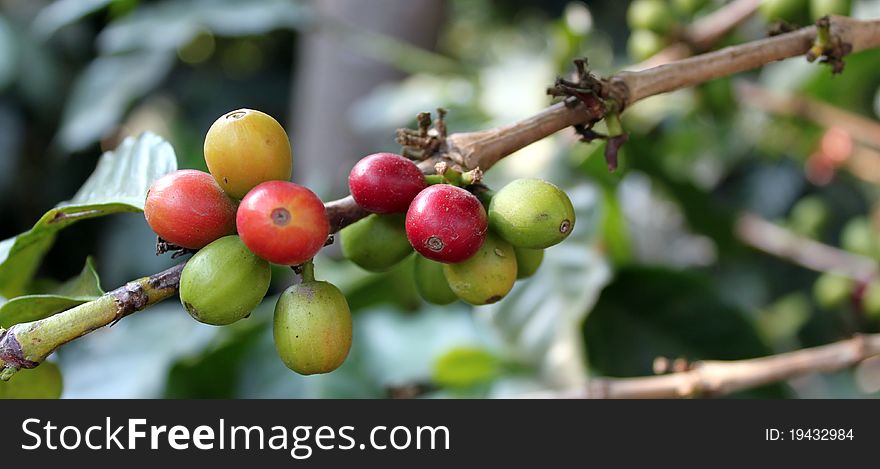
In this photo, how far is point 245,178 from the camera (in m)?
0.82

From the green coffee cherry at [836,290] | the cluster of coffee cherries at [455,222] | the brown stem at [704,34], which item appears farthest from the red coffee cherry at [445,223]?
the green coffee cherry at [836,290]

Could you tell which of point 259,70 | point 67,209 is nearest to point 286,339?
point 67,209

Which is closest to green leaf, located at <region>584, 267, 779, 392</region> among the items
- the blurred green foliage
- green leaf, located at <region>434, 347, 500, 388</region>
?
the blurred green foliage

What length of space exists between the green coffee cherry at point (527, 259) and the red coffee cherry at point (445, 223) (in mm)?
141

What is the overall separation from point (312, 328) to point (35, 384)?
0.52 metres

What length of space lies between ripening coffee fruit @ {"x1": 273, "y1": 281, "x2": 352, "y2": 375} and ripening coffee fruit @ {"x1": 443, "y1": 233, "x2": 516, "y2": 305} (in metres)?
0.13

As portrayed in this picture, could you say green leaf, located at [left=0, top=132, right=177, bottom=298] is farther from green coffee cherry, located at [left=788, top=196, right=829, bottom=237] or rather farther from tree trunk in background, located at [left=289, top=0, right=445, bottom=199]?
green coffee cherry, located at [left=788, top=196, right=829, bottom=237]

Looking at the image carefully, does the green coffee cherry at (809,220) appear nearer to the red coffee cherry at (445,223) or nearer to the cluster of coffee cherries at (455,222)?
the cluster of coffee cherries at (455,222)

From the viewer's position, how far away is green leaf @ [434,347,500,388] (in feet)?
6.40

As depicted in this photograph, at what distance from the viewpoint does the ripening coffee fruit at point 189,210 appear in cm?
79

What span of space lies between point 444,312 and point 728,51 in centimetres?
163

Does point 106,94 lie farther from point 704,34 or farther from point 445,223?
point 445,223

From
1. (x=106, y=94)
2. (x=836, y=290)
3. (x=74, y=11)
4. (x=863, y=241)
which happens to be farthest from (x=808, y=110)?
(x=106, y=94)

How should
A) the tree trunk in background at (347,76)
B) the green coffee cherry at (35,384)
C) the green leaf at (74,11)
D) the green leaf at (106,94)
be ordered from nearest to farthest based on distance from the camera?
the green coffee cherry at (35,384)
the green leaf at (74,11)
the green leaf at (106,94)
the tree trunk in background at (347,76)
